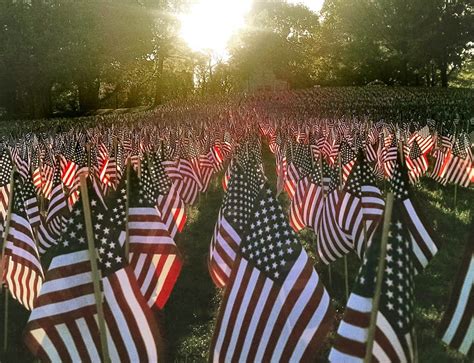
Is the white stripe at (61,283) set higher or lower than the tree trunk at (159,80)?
higher

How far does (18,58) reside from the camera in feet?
142

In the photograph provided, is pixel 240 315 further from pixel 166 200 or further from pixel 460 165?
pixel 460 165

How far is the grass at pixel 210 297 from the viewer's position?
7.61 m

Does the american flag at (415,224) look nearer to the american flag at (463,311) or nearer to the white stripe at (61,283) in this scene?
the american flag at (463,311)

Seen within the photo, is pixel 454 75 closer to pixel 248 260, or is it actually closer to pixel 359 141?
pixel 359 141

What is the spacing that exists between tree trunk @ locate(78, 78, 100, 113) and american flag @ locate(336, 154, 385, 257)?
5692cm

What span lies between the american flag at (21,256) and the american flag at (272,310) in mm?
3397

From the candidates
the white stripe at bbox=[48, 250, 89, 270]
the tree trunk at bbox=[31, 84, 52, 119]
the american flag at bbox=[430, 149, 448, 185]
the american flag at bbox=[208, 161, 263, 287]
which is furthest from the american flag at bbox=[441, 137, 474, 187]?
the tree trunk at bbox=[31, 84, 52, 119]

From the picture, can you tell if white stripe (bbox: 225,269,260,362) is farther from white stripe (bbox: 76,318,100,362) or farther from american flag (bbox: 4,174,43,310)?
american flag (bbox: 4,174,43,310)

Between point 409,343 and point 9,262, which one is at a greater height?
point 409,343

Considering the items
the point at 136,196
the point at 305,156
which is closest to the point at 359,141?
the point at 305,156

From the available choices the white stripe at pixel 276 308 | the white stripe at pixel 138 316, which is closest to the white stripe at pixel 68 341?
the white stripe at pixel 138 316

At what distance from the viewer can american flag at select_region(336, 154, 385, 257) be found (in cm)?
774

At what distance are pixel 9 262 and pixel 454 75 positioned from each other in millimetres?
82182
